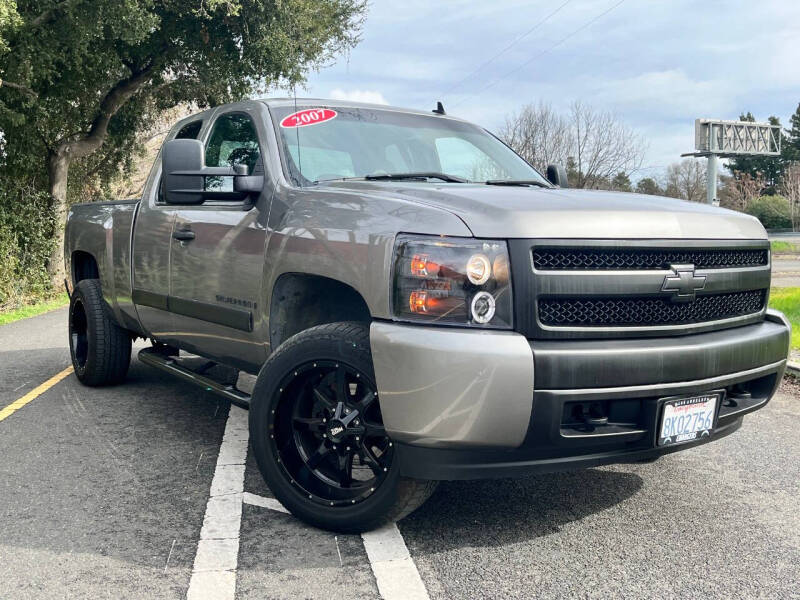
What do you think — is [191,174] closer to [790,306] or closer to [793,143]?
[790,306]

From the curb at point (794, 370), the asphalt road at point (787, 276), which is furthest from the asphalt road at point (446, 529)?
the asphalt road at point (787, 276)

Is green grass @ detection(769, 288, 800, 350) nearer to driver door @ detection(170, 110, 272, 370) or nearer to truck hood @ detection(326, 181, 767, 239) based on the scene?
truck hood @ detection(326, 181, 767, 239)

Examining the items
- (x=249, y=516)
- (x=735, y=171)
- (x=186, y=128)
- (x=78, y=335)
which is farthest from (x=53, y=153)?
(x=735, y=171)

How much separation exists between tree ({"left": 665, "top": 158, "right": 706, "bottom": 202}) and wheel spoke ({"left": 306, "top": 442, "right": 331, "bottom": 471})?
2753 inches

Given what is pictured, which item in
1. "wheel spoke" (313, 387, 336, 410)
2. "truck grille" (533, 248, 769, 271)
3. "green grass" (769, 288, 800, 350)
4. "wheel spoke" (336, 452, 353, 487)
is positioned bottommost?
"green grass" (769, 288, 800, 350)

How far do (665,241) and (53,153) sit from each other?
1723 cm

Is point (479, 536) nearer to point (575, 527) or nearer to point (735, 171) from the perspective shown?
point (575, 527)

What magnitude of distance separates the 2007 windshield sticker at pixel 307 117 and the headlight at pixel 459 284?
1.71m

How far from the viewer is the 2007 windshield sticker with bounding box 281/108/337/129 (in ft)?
14.5

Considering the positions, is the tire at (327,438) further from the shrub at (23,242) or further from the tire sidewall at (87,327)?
the shrub at (23,242)

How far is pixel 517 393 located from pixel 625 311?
1.97 feet

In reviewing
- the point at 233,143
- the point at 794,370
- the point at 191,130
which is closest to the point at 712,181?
the point at 794,370

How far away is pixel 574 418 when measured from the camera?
307 cm

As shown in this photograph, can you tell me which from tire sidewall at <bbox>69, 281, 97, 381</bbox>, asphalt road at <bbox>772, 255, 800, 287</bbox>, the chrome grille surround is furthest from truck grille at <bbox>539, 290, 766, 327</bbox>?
asphalt road at <bbox>772, 255, 800, 287</bbox>
